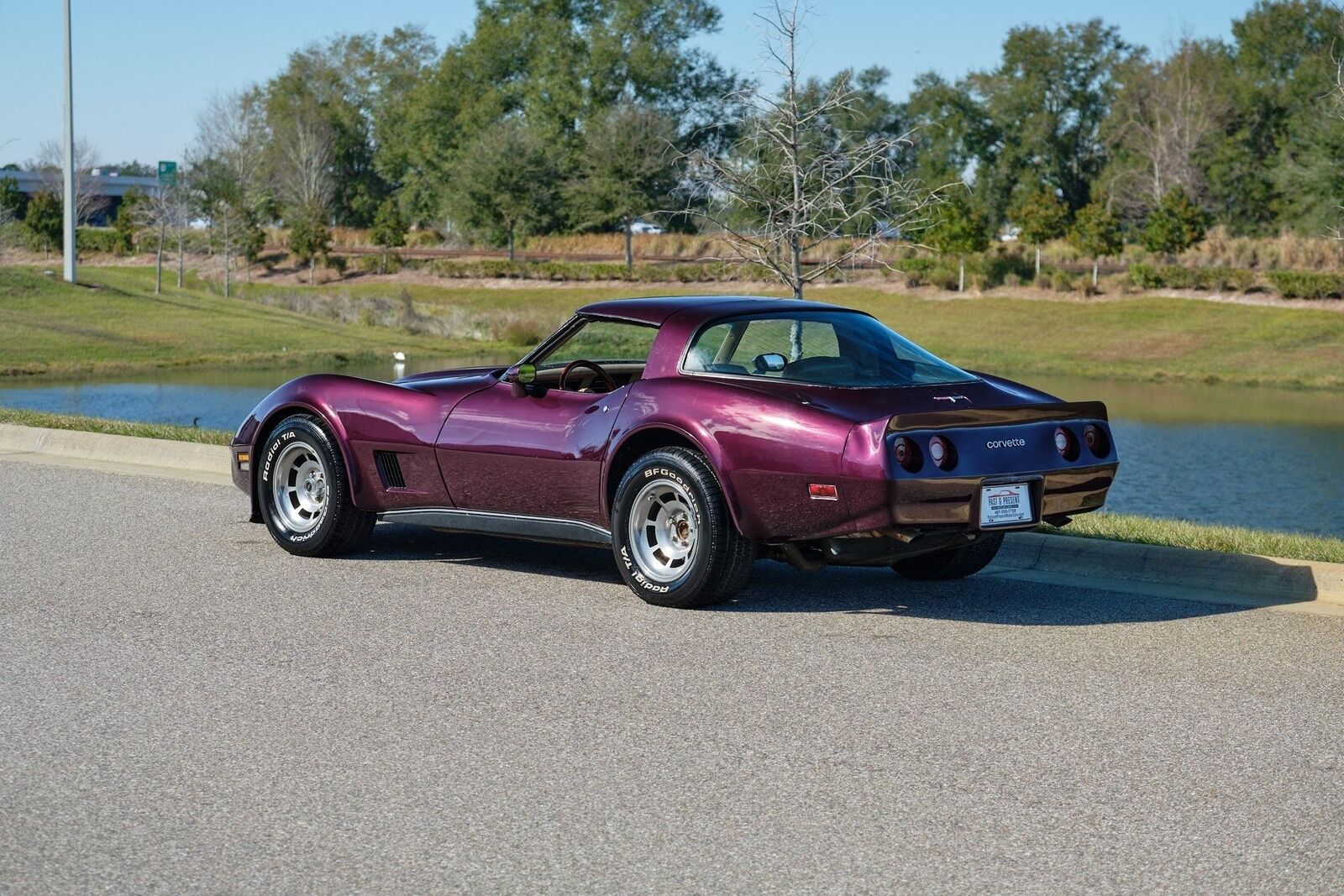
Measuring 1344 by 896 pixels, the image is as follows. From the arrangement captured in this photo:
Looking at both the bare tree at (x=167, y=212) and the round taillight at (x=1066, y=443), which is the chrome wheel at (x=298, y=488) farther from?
the bare tree at (x=167, y=212)

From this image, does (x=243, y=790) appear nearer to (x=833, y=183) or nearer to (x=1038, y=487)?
(x=1038, y=487)

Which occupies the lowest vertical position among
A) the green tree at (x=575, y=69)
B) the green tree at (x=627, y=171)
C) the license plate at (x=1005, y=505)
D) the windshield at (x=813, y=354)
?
the license plate at (x=1005, y=505)

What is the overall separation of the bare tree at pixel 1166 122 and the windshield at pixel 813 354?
6439 cm

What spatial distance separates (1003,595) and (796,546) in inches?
51.9

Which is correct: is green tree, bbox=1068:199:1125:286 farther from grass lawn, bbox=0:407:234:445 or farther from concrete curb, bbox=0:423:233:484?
concrete curb, bbox=0:423:233:484

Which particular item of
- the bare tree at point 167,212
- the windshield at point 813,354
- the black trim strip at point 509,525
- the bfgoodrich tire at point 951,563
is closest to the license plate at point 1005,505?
the windshield at point 813,354

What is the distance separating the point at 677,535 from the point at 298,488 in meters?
2.65

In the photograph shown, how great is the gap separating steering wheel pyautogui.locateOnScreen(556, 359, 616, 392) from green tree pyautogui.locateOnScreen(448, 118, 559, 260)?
6726cm

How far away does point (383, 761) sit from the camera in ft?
17.2

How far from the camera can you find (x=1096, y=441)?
25.6 ft

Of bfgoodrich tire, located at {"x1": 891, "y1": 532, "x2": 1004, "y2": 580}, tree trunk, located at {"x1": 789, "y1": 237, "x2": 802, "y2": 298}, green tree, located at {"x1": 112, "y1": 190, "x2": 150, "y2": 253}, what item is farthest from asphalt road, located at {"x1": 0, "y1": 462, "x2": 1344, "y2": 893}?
green tree, located at {"x1": 112, "y1": 190, "x2": 150, "y2": 253}

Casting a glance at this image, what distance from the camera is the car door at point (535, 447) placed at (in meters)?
8.16

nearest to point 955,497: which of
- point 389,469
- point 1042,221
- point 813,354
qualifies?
point 813,354

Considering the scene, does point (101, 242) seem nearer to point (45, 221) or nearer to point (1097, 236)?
point (45, 221)
